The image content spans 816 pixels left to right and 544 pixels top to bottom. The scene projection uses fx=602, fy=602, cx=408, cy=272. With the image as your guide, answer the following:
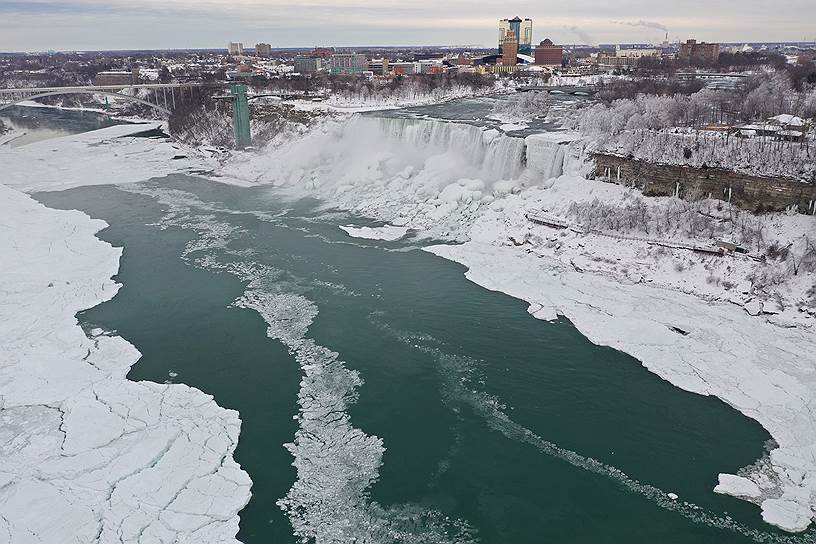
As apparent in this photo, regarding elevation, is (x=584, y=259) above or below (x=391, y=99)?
below

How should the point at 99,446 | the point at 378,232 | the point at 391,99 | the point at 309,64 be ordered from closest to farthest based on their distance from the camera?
the point at 99,446 → the point at 378,232 → the point at 391,99 → the point at 309,64

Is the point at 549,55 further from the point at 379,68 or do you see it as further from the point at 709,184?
the point at 709,184

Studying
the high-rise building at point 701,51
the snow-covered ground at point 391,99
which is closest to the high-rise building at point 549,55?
the high-rise building at point 701,51

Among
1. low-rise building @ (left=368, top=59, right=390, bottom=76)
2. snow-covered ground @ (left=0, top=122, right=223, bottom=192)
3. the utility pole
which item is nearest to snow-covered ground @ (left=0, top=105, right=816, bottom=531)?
snow-covered ground @ (left=0, top=122, right=223, bottom=192)

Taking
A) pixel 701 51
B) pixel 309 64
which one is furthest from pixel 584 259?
pixel 309 64

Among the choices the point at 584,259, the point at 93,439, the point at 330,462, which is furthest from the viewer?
the point at 584,259

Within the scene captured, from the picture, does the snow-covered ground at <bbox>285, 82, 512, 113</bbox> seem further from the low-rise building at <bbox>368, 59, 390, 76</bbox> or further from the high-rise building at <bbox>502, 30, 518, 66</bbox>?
the high-rise building at <bbox>502, 30, 518, 66</bbox>

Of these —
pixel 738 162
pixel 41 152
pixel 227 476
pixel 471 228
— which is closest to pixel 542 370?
pixel 227 476

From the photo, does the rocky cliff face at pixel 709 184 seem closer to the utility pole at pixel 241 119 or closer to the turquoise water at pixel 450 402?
the turquoise water at pixel 450 402
